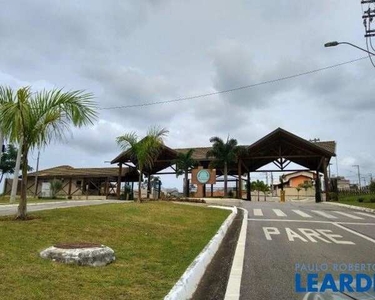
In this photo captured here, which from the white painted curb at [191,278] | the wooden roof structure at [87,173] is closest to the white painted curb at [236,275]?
the white painted curb at [191,278]

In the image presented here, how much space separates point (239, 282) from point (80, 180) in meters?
43.8

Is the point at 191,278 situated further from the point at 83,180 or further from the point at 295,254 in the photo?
the point at 83,180

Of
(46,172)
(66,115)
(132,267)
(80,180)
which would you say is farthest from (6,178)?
(132,267)

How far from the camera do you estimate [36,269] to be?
17.2 feet

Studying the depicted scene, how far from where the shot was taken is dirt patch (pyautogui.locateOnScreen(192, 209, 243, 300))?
5380mm

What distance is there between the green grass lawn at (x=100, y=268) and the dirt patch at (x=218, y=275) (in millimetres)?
387

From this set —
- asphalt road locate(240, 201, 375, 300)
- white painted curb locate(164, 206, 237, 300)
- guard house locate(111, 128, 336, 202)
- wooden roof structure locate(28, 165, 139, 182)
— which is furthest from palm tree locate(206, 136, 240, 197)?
white painted curb locate(164, 206, 237, 300)

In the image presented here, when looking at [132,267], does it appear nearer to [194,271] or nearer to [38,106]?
[194,271]

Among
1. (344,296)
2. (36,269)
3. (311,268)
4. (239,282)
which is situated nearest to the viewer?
(344,296)

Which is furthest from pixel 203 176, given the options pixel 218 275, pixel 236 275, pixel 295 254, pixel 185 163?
pixel 236 275

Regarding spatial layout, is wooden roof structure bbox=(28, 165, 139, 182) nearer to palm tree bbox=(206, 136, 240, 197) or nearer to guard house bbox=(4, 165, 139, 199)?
guard house bbox=(4, 165, 139, 199)

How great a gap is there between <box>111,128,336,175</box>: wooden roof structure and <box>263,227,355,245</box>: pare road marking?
25383mm

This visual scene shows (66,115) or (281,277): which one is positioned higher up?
(66,115)

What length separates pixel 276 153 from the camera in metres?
41.2
